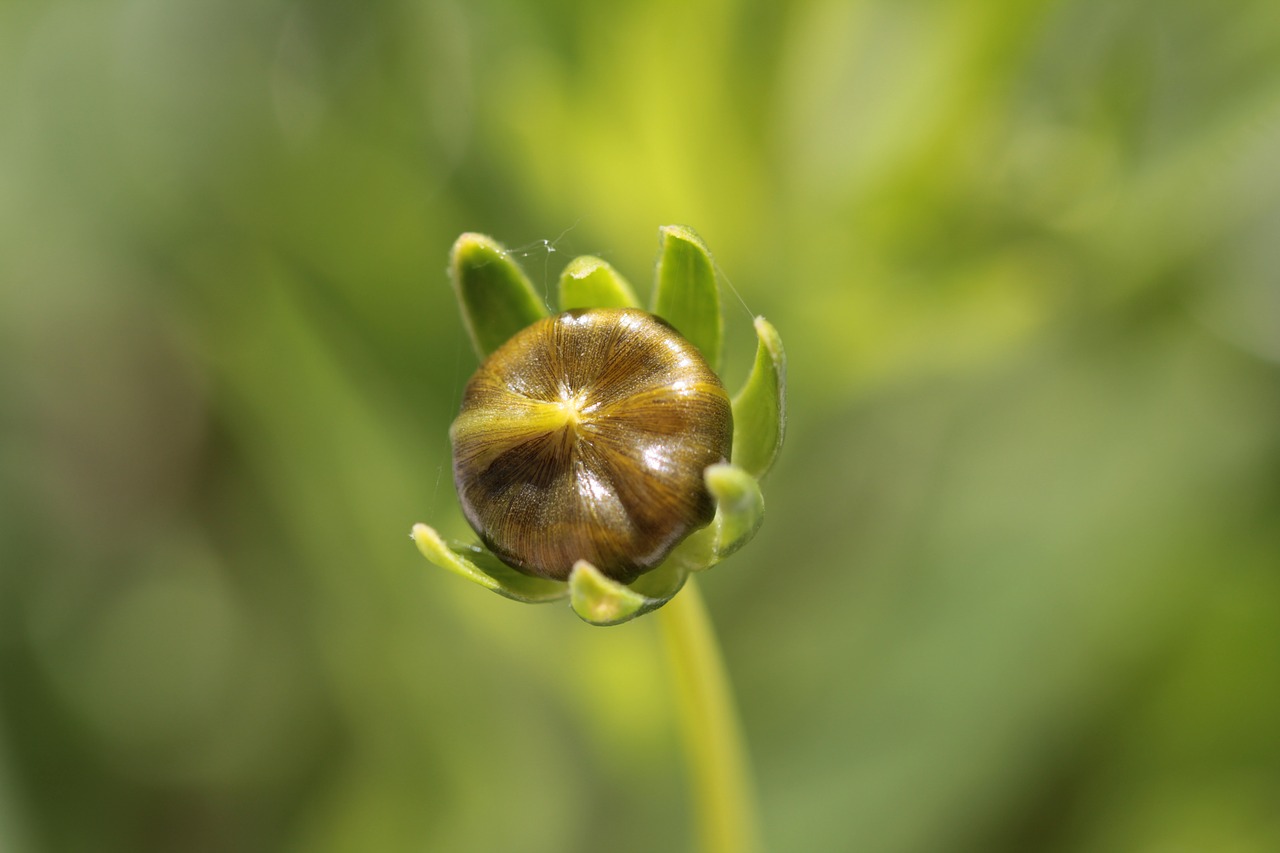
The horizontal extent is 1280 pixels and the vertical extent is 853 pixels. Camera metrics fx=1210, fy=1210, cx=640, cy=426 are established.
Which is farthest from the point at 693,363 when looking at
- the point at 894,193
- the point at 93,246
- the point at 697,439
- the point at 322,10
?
the point at 93,246

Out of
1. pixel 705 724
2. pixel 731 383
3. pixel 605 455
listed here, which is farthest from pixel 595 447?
pixel 731 383

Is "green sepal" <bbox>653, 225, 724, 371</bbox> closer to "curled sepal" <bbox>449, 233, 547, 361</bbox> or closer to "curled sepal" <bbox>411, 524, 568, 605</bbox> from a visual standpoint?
"curled sepal" <bbox>449, 233, 547, 361</bbox>

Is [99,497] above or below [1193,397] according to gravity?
below

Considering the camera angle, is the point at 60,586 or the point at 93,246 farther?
the point at 93,246

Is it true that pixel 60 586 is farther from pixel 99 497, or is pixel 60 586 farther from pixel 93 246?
pixel 93 246

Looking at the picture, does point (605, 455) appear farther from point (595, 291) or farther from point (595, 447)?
point (595, 291)

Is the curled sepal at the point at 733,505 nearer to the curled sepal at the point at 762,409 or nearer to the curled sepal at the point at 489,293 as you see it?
the curled sepal at the point at 762,409
